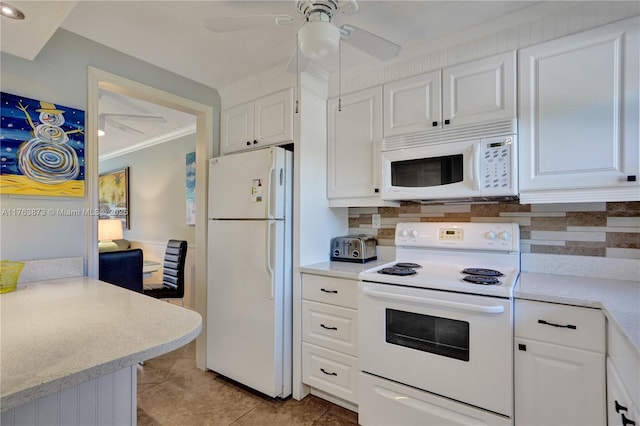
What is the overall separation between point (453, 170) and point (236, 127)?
1669 mm

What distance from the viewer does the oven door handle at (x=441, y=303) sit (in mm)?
1498

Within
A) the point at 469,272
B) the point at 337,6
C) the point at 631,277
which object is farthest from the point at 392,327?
the point at 337,6

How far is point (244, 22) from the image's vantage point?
136 centimetres

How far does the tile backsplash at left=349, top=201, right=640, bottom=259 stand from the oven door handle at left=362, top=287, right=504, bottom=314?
708mm

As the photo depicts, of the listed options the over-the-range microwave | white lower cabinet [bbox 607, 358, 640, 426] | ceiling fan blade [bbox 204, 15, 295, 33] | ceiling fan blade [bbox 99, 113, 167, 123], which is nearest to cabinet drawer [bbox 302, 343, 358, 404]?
the over-the-range microwave

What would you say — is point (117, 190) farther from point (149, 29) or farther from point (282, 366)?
point (282, 366)

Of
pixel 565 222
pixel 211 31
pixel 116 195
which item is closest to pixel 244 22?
pixel 211 31

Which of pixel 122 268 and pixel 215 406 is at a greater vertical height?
pixel 122 268

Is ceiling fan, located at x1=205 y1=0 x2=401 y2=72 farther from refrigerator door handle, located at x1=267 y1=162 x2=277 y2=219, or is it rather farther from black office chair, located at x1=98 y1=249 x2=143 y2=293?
black office chair, located at x1=98 y1=249 x2=143 y2=293

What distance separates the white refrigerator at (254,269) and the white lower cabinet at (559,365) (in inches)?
54.0

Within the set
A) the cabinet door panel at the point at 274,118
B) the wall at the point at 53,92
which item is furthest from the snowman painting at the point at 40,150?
the cabinet door panel at the point at 274,118

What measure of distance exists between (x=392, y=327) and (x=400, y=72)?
159 cm

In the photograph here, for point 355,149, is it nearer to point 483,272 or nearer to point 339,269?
point 339,269

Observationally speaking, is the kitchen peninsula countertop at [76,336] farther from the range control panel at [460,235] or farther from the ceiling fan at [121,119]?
the ceiling fan at [121,119]
